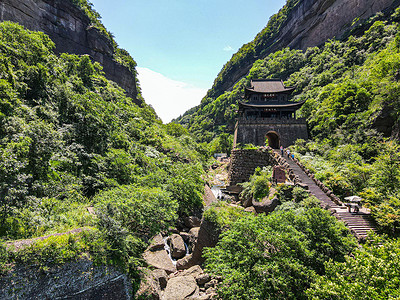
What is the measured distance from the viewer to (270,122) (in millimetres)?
28188

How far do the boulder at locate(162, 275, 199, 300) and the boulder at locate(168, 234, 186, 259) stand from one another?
1.99 meters

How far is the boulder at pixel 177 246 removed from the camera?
11383 mm

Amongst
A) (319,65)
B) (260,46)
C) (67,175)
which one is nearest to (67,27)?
(67,175)

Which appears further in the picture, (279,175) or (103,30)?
(103,30)

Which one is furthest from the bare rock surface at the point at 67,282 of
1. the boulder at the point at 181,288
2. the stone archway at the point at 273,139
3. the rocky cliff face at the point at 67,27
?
the rocky cliff face at the point at 67,27

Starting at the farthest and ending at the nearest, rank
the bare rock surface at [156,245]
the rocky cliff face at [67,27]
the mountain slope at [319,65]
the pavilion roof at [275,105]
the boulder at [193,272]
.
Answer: the mountain slope at [319,65] → the pavilion roof at [275,105] → the rocky cliff face at [67,27] → the bare rock surface at [156,245] → the boulder at [193,272]

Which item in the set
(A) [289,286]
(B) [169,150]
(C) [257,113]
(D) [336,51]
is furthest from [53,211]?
(D) [336,51]

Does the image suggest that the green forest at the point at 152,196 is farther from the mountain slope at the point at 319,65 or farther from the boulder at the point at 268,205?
the mountain slope at the point at 319,65

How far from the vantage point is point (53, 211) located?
7.64 metres

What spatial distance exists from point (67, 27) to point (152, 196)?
110ft

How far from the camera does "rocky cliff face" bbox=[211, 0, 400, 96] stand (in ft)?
153

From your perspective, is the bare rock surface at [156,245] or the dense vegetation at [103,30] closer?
the bare rock surface at [156,245]

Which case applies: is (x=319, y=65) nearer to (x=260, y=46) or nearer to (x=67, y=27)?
(x=260, y=46)

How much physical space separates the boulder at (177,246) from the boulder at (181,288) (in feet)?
6.53
